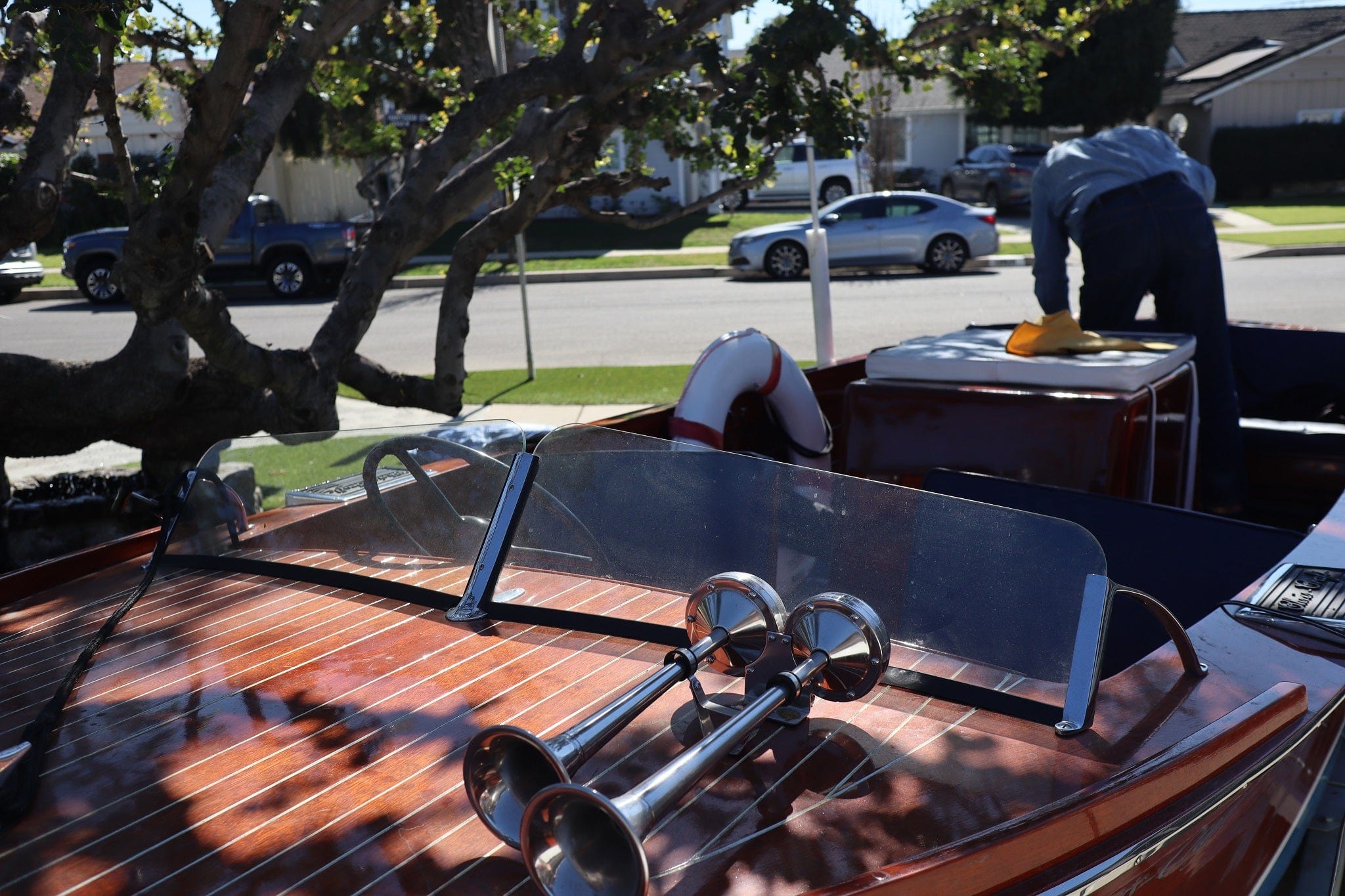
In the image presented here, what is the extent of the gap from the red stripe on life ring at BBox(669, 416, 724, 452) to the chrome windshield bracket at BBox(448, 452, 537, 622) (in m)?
1.23

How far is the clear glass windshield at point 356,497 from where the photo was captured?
2.92 metres

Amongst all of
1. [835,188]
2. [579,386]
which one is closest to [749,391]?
[579,386]

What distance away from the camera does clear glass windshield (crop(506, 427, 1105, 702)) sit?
2.20 m

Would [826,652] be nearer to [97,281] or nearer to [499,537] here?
[499,537]

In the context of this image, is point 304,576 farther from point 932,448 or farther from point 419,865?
point 932,448

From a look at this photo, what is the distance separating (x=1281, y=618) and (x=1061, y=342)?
1588mm

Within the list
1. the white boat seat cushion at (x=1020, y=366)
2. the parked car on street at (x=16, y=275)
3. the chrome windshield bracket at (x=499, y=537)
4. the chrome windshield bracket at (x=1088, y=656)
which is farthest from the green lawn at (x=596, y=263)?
the chrome windshield bracket at (x=1088, y=656)

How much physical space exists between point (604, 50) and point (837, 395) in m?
2.13

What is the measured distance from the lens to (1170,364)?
156 inches

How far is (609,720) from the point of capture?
189 cm

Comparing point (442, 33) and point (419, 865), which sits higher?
point (442, 33)

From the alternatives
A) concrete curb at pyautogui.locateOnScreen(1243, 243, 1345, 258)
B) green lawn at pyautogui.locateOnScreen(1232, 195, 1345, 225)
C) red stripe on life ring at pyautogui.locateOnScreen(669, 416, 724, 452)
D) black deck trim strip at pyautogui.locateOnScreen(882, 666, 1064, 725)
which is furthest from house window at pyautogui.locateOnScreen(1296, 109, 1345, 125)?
black deck trim strip at pyautogui.locateOnScreen(882, 666, 1064, 725)

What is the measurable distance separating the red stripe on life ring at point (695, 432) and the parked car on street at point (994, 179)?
25685 mm

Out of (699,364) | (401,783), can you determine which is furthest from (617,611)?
(699,364)
